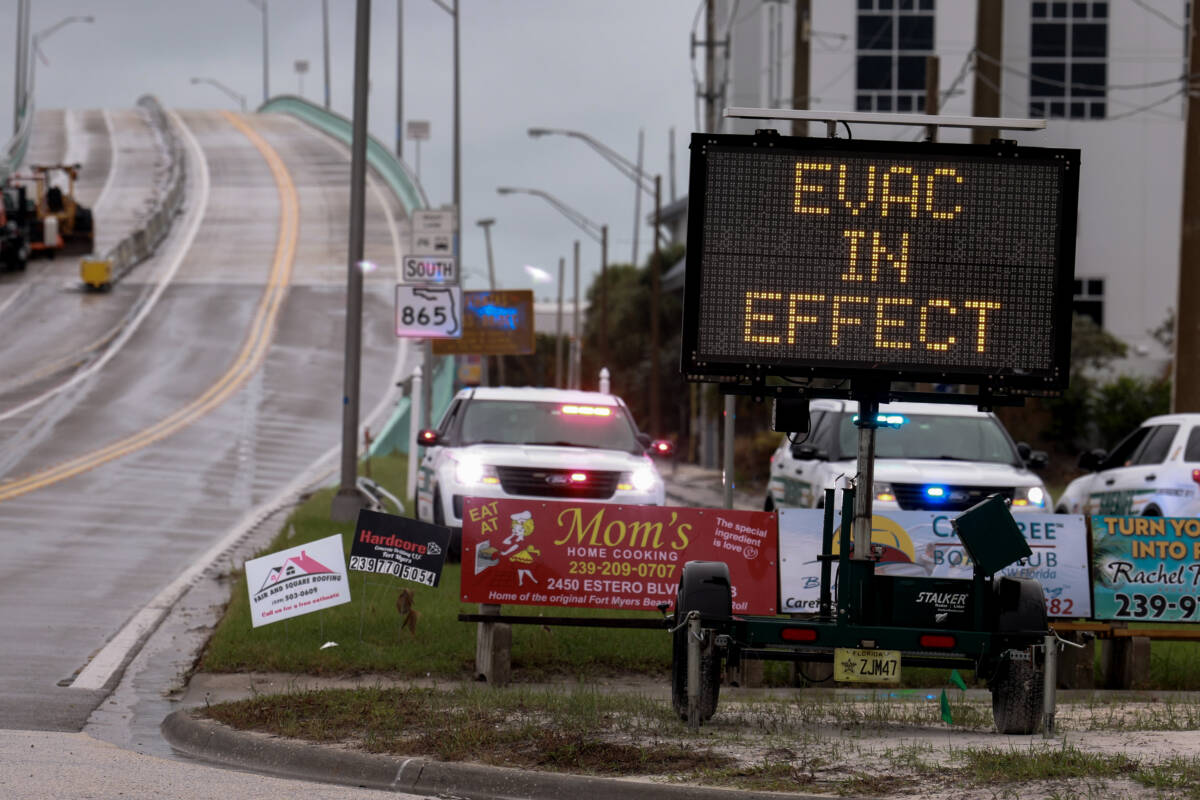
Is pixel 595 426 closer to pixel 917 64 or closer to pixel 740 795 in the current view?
pixel 740 795

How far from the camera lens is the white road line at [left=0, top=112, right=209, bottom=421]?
1489 inches

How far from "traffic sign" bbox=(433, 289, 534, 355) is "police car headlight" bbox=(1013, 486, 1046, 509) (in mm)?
17630

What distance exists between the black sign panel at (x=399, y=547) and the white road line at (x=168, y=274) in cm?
2312

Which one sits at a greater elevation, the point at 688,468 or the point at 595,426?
the point at 595,426

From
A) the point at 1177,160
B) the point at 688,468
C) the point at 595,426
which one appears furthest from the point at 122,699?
the point at 1177,160

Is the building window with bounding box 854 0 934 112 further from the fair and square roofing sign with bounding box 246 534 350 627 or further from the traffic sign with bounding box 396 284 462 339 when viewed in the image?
the fair and square roofing sign with bounding box 246 534 350 627

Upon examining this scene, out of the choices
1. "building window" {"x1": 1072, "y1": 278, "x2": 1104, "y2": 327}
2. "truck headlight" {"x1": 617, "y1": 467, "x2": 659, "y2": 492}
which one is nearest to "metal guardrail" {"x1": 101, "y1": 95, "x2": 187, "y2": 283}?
"building window" {"x1": 1072, "y1": 278, "x2": 1104, "y2": 327}

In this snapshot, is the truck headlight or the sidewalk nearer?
the truck headlight

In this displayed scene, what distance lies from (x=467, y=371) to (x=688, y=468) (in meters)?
20.8

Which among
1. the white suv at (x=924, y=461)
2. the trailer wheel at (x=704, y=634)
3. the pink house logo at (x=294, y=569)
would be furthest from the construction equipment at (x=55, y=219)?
the trailer wheel at (x=704, y=634)

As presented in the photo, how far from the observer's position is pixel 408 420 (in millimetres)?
37062

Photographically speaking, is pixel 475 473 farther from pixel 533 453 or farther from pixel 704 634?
pixel 704 634

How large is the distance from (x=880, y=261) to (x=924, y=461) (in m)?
8.93

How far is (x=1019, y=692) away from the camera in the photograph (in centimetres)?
955
